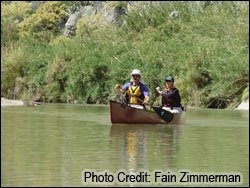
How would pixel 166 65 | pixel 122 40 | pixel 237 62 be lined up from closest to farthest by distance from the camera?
pixel 237 62 → pixel 166 65 → pixel 122 40

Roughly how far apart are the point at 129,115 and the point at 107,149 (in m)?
6.32

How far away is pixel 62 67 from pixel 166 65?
6729 mm

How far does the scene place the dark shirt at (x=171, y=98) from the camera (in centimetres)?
2084

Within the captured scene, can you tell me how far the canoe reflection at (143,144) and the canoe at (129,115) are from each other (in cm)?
20

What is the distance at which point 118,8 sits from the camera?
176ft

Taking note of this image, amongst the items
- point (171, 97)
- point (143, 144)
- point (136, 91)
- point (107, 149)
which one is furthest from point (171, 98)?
point (107, 149)

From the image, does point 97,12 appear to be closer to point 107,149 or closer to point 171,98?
point 171,98

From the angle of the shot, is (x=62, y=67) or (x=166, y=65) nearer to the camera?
(x=166, y=65)

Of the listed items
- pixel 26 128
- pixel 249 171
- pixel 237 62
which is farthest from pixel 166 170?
pixel 237 62

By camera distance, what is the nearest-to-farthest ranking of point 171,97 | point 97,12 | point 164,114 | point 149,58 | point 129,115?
point 129,115, point 164,114, point 171,97, point 149,58, point 97,12

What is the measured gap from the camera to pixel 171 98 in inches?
824

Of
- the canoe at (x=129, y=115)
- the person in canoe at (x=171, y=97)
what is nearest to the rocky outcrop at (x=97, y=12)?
the person in canoe at (x=171, y=97)

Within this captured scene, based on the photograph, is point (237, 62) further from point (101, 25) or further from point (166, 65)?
point (101, 25)

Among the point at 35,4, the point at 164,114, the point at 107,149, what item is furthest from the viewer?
the point at 35,4
